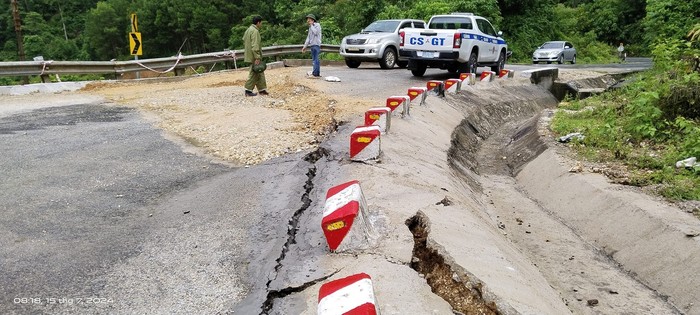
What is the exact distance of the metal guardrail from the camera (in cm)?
1363

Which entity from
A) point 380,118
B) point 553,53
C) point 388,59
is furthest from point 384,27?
point 553,53

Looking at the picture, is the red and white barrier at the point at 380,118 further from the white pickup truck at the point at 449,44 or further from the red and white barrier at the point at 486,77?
the red and white barrier at the point at 486,77

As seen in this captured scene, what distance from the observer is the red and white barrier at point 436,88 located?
469 inches

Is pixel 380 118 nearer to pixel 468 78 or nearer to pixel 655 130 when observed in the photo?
pixel 655 130

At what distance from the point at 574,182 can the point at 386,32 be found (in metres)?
12.3

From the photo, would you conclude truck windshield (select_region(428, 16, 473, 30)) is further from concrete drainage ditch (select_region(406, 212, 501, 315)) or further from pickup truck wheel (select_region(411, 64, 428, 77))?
concrete drainage ditch (select_region(406, 212, 501, 315))

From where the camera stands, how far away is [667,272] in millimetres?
5414

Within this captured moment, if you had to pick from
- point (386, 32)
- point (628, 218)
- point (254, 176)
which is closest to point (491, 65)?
point (386, 32)

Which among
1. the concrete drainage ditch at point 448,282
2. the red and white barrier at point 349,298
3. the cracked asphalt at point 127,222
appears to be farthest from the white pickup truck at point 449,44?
the red and white barrier at point 349,298

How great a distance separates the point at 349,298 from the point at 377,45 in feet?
53.5

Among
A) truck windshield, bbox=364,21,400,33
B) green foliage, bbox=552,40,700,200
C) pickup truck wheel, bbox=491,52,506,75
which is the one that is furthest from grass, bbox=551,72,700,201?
truck windshield, bbox=364,21,400,33

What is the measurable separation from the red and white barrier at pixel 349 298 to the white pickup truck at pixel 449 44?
12601 mm

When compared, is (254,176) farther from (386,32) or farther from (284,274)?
(386,32)

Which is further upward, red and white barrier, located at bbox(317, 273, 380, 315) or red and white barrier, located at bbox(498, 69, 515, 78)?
red and white barrier, located at bbox(317, 273, 380, 315)
